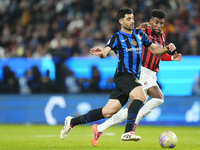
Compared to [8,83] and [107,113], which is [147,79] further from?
[8,83]

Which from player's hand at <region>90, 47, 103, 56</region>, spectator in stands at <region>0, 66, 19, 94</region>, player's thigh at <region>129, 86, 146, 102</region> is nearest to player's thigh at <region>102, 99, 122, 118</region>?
player's thigh at <region>129, 86, 146, 102</region>

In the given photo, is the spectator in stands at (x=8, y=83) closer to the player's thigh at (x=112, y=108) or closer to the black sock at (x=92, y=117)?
the black sock at (x=92, y=117)

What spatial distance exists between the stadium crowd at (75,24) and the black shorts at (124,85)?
6.57 m

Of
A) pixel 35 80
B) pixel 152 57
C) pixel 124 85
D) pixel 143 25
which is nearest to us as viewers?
pixel 124 85

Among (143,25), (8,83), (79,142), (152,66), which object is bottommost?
(79,142)

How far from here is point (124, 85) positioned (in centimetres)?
554

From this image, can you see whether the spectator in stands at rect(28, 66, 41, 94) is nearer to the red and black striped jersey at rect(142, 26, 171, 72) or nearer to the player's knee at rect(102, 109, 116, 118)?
the red and black striped jersey at rect(142, 26, 171, 72)

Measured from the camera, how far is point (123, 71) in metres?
5.66

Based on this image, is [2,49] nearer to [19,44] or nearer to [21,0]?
[19,44]

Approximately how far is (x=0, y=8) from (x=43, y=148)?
13548mm

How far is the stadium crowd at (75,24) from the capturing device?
44.4 feet

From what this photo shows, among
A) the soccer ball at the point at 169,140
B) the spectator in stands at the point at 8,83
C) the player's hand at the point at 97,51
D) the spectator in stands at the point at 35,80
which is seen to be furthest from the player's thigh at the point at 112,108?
the spectator in stands at the point at 8,83

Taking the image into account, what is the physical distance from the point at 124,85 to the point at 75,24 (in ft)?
32.6

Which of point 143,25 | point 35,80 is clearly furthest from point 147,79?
point 35,80
